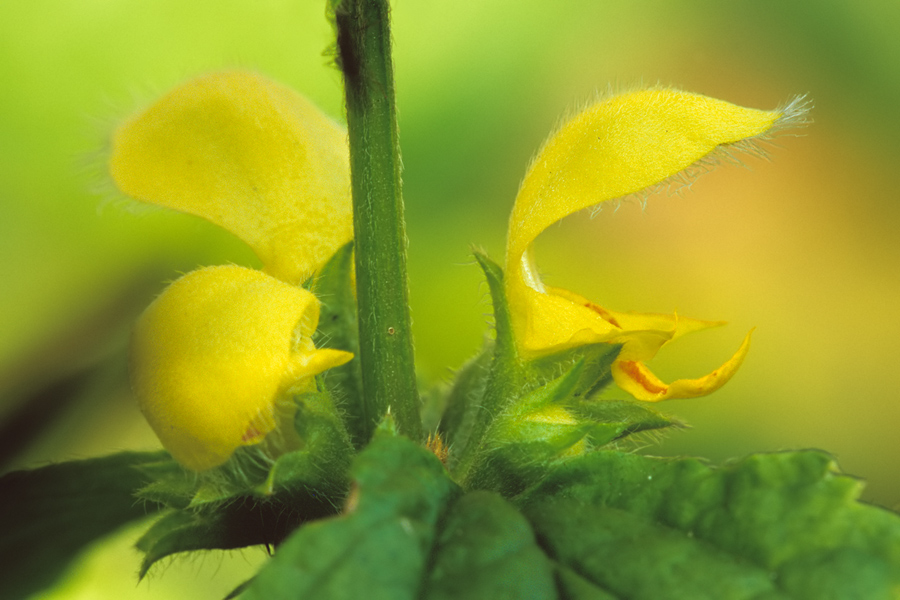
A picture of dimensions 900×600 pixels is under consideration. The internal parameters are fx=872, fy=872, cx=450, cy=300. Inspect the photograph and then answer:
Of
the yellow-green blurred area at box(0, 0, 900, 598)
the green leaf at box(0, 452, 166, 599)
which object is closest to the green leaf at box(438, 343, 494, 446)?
the green leaf at box(0, 452, 166, 599)

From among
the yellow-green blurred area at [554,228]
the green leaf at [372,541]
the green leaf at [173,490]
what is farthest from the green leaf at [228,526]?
the yellow-green blurred area at [554,228]

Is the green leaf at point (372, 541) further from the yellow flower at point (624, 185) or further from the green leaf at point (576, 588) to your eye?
the yellow flower at point (624, 185)

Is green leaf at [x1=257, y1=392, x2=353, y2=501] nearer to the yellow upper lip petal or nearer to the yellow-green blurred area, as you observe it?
the yellow upper lip petal

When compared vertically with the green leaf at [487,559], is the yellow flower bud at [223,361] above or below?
above

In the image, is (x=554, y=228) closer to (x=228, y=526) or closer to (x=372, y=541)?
(x=228, y=526)

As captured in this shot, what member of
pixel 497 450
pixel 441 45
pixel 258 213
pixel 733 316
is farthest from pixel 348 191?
pixel 733 316

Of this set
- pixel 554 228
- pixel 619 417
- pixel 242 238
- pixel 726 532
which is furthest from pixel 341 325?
pixel 554 228
